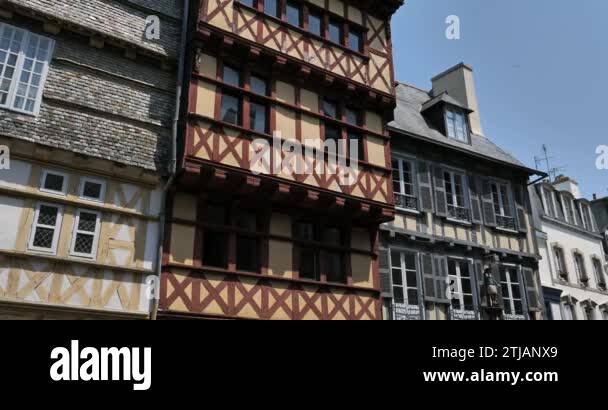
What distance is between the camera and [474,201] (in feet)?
50.0

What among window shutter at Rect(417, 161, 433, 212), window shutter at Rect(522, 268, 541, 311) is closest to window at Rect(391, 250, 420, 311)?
window shutter at Rect(417, 161, 433, 212)

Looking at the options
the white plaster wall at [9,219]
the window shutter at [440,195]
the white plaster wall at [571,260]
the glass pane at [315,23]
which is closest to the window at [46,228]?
the white plaster wall at [9,219]

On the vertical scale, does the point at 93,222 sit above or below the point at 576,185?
below

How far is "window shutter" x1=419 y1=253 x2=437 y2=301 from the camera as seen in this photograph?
13086mm

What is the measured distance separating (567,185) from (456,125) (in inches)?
309

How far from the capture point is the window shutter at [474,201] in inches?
591

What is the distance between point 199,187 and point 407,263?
19.2ft

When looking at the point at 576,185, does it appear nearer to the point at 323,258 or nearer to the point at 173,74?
the point at 323,258

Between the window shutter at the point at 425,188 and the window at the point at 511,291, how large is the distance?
10.0 feet

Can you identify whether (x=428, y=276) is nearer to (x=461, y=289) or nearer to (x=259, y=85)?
(x=461, y=289)

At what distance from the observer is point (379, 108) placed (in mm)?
13141

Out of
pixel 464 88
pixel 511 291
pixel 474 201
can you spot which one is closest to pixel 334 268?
pixel 474 201
